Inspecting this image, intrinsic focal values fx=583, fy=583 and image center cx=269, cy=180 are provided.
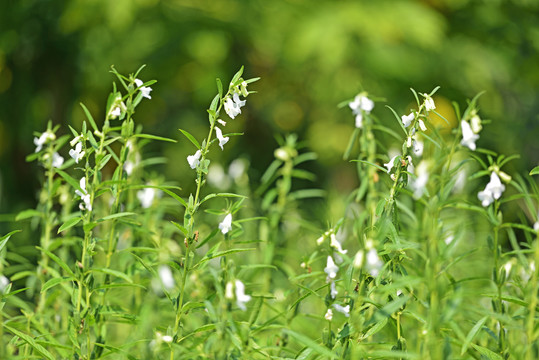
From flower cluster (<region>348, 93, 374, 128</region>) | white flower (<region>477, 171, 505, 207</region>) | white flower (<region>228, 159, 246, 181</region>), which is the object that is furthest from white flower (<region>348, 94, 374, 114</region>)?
white flower (<region>228, 159, 246, 181</region>)

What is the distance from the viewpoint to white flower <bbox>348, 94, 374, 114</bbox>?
1399 millimetres

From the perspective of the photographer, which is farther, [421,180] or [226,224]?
[226,224]

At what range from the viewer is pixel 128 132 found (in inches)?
43.0

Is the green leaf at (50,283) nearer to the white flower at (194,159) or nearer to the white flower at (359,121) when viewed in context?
the white flower at (194,159)

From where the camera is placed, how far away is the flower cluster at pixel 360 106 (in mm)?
1401

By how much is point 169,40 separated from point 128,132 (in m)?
2.89

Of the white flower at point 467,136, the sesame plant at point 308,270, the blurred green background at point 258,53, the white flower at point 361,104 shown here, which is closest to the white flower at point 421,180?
the sesame plant at point 308,270

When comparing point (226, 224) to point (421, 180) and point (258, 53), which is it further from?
point (258, 53)

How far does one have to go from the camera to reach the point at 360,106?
142cm

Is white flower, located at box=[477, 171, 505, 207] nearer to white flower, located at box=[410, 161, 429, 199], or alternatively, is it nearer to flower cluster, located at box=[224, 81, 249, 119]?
white flower, located at box=[410, 161, 429, 199]

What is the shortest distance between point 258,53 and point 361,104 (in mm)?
3419

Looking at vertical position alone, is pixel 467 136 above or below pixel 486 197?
above

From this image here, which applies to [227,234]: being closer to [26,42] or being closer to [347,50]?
[347,50]

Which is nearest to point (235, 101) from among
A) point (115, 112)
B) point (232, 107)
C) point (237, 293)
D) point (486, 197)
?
point (232, 107)
